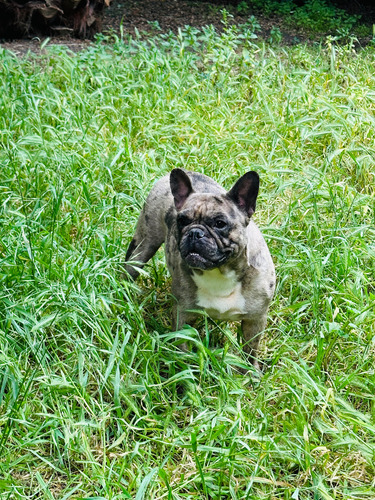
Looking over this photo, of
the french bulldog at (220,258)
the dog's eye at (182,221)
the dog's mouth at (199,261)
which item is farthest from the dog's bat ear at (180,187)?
the dog's mouth at (199,261)

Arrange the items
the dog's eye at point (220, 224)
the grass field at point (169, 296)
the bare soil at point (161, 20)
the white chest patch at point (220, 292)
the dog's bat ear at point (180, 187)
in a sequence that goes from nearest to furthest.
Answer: the grass field at point (169, 296) → the dog's eye at point (220, 224) → the white chest patch at point (220, 292) → the dog's bat ear at point (180, 187) → the bare soil at point (161, 20)

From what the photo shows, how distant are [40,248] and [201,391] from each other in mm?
1290

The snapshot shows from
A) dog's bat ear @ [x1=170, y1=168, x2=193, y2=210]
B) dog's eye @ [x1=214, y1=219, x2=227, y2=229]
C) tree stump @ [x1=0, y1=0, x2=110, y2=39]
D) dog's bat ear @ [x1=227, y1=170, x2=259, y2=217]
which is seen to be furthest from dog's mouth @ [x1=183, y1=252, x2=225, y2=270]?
tree stump @ [x1=0, y1=0, x2=110, y2=39]

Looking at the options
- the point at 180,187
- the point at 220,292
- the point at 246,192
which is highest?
the point at 246,192

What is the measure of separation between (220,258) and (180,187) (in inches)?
22.1

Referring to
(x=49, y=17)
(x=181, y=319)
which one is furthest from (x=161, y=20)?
(x=181, y=319)

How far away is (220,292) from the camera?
3.87 meters

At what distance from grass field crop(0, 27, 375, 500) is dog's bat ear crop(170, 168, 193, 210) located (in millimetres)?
548

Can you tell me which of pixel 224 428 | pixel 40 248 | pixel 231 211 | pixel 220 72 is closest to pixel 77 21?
pixel 220 72

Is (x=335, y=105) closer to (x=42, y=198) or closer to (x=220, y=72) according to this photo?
(x=220, y=72)

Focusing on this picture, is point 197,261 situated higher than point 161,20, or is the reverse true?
point 197,261

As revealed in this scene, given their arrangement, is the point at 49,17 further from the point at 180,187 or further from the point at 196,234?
the point at 196,234

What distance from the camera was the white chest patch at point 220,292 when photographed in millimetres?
3854

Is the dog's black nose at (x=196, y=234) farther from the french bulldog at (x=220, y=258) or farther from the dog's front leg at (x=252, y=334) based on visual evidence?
the dog's front leg at (x=252, y=334)
